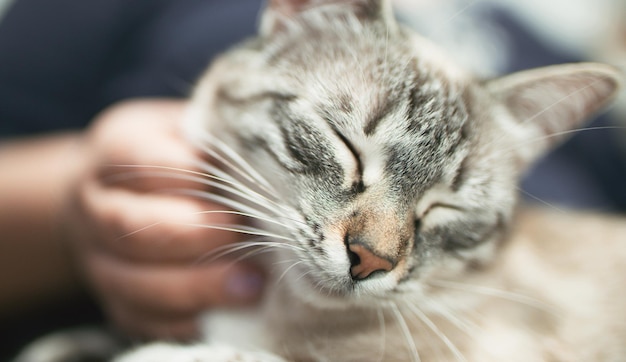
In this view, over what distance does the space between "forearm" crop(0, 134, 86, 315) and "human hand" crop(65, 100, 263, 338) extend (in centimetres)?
26

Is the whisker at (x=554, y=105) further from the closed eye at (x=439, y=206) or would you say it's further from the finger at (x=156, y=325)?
the finger at (x=156, y=325)

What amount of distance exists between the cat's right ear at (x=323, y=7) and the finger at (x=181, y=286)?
0.45 meters

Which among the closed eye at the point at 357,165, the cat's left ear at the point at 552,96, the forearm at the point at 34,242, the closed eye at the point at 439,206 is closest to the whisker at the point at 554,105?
the cat's left ear at the point at 552,96

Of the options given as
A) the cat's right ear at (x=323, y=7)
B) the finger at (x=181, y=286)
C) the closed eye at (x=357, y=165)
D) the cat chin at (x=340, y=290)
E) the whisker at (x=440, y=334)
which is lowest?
the whisker at (x=440, y=334)

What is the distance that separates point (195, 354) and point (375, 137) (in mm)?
435

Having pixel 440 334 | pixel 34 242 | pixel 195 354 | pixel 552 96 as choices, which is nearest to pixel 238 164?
pixel 195 354

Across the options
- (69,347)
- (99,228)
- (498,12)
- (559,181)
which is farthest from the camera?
(498,12)

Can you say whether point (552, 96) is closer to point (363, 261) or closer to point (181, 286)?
point (363, 261)

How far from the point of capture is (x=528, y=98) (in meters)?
0.87

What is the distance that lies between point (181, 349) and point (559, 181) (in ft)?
3.93

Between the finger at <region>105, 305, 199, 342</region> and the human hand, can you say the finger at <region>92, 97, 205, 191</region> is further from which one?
the finger at <region>105, 305, 199, 342</region>

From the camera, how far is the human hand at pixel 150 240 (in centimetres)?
89

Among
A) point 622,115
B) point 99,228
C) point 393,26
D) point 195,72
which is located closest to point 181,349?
point 99,228

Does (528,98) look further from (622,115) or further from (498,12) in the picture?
(498,12)
